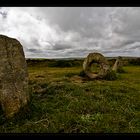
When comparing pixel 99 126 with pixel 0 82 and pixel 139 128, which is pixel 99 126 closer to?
pixel 139 128

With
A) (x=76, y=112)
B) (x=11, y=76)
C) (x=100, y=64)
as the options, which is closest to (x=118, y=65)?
(x=100, y=64)

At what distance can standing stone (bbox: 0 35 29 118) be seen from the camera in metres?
6.46

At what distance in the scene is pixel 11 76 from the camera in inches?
256

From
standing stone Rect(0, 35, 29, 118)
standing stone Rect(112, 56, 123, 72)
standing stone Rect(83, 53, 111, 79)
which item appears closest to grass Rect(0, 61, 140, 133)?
standing stone Rect(0, 35, 29, 118)

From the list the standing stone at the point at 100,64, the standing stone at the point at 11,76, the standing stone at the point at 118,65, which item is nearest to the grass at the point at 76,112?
the standing stone at the point at 11,76

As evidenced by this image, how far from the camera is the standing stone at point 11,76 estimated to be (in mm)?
6461

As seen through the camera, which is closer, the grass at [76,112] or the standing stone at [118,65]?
the grass at [76,112]

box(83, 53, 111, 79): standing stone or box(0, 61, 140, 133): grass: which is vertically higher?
box(83, 53, 111, 79): standing stone

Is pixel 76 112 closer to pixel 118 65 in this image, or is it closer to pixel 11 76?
pixel 11 76

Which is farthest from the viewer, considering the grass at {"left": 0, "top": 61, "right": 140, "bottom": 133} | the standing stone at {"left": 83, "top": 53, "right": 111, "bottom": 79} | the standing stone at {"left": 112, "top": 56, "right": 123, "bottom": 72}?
the standing stone at {"left": 112, "top": 56, "right": 123, "bottom": 72}

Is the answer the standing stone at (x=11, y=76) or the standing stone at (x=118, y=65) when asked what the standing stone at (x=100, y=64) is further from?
the standing stone at (x=11, y=76)

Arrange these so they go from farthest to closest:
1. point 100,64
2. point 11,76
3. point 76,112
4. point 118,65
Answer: point 118,65 < point 100,64 < point 76,112 < point 11,76

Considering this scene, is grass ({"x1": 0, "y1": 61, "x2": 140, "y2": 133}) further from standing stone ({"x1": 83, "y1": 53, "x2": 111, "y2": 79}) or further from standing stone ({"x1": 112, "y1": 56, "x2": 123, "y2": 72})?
standing stone ({"x1": 112, "y1": 56, "x2": 123, "y2": 72})

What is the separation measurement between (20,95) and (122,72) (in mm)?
10232
